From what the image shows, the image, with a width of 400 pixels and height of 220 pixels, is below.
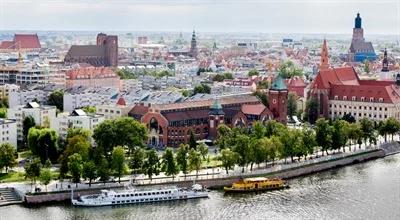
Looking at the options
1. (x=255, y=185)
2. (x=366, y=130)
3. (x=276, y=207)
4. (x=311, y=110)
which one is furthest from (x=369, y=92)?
(x=276, y=207)

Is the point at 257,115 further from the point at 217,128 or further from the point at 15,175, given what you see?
the point at 15,175

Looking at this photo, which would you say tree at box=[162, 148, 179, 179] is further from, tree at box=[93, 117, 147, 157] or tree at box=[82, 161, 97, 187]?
tree at box=[93, 117, 147, 157]

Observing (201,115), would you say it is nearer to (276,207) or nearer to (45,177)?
(45,177)

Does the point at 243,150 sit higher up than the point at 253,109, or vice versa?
the point at 253,109

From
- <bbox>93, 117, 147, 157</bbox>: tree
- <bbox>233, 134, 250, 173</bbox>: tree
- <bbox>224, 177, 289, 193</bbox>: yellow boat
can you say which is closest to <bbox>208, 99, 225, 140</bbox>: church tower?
<bbox>93, 117, 147, 157</bbox>: tree

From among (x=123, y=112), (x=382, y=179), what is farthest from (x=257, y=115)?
(x=382, y=179)

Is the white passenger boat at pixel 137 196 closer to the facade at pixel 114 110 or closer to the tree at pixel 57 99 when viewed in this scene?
the facade at pixel 114 110
